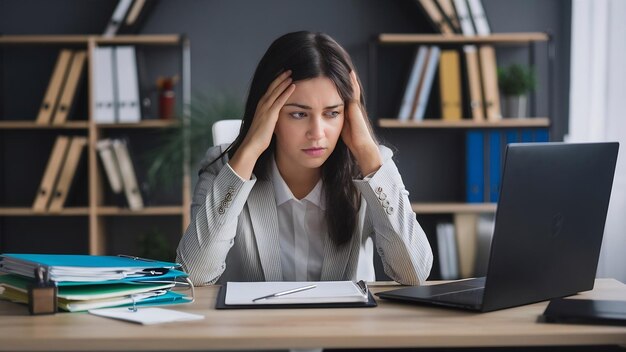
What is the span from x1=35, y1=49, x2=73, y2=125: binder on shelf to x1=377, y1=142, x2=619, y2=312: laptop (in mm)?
2698

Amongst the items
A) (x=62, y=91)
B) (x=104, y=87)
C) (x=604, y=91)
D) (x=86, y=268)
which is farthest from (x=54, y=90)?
(x=86, y=268)

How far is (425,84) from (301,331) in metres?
2.79

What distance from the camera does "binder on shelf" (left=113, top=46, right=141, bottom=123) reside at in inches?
148

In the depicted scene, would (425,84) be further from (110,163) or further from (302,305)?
(302,305)

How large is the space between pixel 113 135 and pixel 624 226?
2378 millimetres

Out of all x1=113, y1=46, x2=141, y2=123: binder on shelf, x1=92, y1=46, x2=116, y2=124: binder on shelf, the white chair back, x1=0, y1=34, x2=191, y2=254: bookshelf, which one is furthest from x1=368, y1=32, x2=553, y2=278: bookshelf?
the white chair back

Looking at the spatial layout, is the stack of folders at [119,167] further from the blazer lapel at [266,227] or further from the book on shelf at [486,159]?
the blazer lapel at [266,227]

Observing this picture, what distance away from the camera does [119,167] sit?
12.4 ft

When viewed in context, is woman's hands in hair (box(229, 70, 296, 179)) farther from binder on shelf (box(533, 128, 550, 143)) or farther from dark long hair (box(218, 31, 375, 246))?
binder on shelf (box(533, 128, 550, 143))

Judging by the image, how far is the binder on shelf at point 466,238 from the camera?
3.87 meters

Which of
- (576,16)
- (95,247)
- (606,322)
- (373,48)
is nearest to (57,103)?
(95,247)

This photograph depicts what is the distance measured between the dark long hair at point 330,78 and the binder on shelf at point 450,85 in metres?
1.96

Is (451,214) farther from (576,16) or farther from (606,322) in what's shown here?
(606,322)

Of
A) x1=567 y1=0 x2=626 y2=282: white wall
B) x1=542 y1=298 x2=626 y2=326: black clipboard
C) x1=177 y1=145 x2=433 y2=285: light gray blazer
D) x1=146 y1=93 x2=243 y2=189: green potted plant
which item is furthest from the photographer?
x1=146 y1=93 x2=243 y2=189: green potted plant
